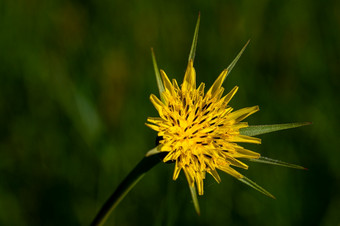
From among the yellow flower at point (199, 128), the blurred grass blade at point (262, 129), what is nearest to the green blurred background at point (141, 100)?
the yellow flower at point (199, 128)

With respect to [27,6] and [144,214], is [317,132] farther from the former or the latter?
[27,6]

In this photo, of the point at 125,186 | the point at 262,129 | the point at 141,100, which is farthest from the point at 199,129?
the point at 141,100

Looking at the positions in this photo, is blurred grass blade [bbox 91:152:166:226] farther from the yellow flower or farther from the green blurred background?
the green blurred background

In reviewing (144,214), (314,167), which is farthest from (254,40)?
(144,214)

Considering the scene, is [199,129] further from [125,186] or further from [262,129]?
[125,186]

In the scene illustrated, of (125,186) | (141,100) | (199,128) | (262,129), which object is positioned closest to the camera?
(125,186)

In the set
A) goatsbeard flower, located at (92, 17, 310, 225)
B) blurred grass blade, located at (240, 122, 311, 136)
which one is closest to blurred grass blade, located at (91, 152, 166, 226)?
goatsbeard flower, located at (92, 17, 310, 225)

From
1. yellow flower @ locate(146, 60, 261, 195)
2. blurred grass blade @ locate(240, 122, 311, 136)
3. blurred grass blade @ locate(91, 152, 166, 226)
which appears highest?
blurred grass blade @ locate(240, 122, 311, 136)
